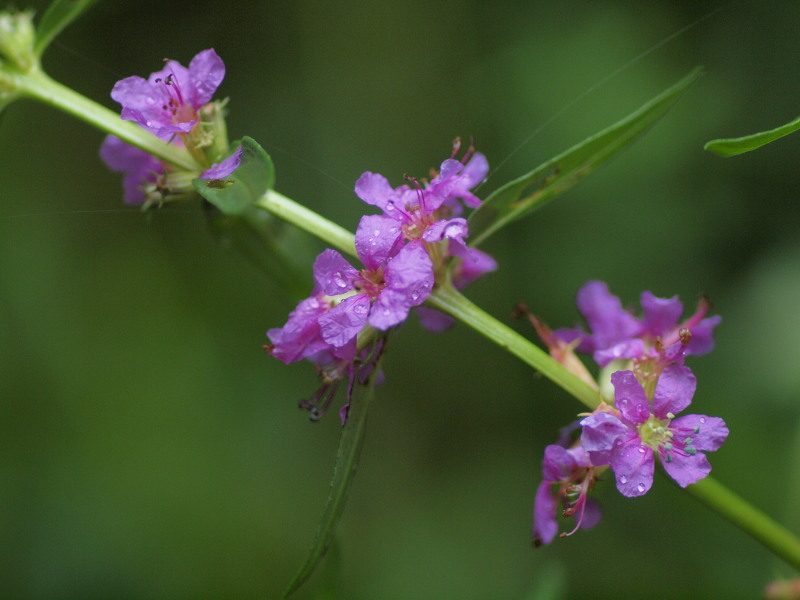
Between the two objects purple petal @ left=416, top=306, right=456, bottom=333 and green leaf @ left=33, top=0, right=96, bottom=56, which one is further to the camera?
purple petal @ left=416, top=306, right=456, bottom=333

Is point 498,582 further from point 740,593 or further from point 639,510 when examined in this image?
point 740,593

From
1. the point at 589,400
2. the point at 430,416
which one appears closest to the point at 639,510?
the point at 430,416

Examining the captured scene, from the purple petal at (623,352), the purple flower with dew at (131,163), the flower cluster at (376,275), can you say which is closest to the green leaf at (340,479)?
the flower cluster at (376,275)

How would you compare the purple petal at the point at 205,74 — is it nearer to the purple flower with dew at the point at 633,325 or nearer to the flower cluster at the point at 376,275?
the flower cluster at the point at 376,275

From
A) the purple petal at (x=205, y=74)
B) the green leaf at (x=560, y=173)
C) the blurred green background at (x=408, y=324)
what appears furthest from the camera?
the blurred green background at (x=408, y=324)

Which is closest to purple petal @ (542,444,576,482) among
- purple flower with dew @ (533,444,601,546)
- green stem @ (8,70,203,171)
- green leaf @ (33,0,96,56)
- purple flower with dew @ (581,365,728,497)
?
purple flower with dew @ (533,444,601,546)

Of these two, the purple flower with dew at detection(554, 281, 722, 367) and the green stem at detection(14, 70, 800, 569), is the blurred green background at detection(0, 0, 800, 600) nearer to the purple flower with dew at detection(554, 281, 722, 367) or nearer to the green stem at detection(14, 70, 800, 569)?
the purple flower with dew at detection(554, 281, 722, 367)

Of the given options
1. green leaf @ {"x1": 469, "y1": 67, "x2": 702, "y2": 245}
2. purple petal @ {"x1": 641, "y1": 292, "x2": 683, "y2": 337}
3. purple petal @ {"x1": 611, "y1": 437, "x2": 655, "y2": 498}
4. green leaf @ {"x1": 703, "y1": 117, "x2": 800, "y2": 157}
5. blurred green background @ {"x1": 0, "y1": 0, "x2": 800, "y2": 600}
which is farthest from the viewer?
blurred green background @ {"x1": 0, "y1": 0, "x2": 800, "y2": 600}
